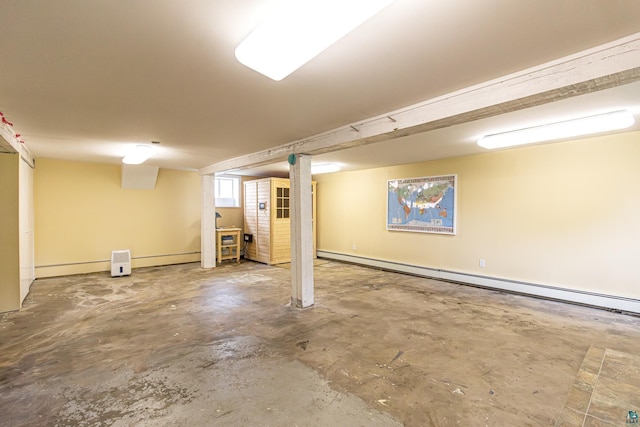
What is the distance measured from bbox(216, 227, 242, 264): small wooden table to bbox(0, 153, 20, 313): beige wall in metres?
3.80

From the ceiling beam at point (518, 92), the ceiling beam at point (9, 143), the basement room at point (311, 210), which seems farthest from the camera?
the ceiling beam at point (9, 143)

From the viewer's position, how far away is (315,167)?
22.9 ft

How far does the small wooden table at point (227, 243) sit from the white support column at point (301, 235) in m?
3.90

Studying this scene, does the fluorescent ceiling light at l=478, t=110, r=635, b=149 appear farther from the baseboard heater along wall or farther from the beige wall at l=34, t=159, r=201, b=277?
the beige wall at l=34, t=159, r=201, b=277

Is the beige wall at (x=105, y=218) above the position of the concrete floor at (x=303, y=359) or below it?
above

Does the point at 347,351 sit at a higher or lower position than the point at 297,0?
lower

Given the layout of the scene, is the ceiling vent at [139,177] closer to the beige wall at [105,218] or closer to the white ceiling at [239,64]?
the beige wall at [105,218]

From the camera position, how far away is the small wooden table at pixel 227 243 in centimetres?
757

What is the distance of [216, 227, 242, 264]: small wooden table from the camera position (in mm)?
7569

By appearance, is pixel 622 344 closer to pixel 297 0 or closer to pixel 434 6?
pixel 434 6

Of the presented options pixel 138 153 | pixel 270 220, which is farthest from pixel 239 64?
pixel 270 220

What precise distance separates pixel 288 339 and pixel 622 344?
3.39 m

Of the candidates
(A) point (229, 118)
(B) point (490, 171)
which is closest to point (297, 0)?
(A) point (229, 118)

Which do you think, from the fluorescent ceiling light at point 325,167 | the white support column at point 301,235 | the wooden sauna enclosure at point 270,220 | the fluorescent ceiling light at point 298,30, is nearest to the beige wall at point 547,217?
the fluorescent ceiling light at point 325,167
